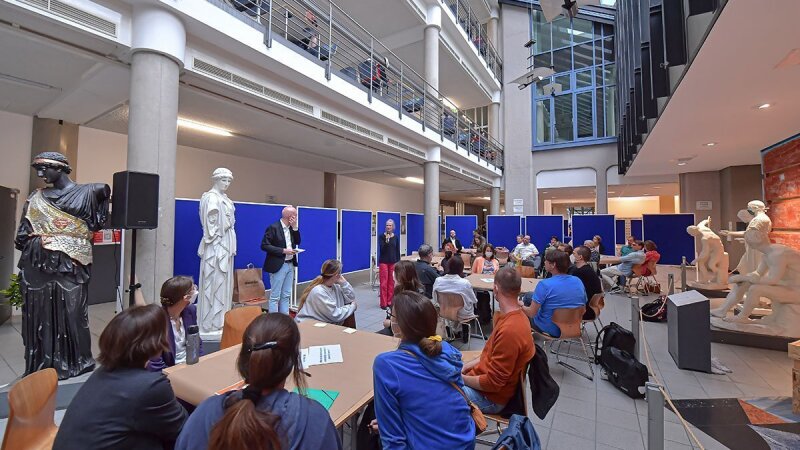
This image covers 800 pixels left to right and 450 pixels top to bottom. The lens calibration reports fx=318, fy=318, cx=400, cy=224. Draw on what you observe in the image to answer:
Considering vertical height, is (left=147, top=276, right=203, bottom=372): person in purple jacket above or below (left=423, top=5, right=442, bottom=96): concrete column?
below

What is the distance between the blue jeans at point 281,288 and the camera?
14.7 ft

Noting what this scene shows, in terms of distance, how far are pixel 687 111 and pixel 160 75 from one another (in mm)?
6352

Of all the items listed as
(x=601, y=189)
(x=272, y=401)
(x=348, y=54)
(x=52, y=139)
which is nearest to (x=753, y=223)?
(x=272, y=401)

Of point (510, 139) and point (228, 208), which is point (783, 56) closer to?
point (228, 208)

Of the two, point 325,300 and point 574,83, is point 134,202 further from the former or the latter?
point 574,83

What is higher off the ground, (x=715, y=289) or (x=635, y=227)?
(x=635, y=227)

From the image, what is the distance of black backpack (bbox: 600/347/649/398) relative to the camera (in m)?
2.85

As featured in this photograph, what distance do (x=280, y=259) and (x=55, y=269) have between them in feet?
7.01

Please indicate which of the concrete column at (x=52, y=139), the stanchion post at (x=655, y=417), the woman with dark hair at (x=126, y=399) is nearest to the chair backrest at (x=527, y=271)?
the stanchion post at (x=655, y=417)

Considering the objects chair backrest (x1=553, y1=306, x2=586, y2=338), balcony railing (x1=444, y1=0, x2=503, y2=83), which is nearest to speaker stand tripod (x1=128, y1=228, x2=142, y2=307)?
chair backrest (x1=553, y1=306, x2=586, y2=338)

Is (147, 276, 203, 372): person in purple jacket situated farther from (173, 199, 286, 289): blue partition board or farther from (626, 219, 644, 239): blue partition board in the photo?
(626, 219, 644, 239): blue partition board

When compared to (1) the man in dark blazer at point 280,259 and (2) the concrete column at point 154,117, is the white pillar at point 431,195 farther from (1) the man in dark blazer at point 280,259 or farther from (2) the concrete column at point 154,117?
(2) the concrete column at point 154,117

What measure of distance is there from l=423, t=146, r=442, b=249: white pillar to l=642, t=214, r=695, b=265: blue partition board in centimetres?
610

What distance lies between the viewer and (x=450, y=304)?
11.9ft
